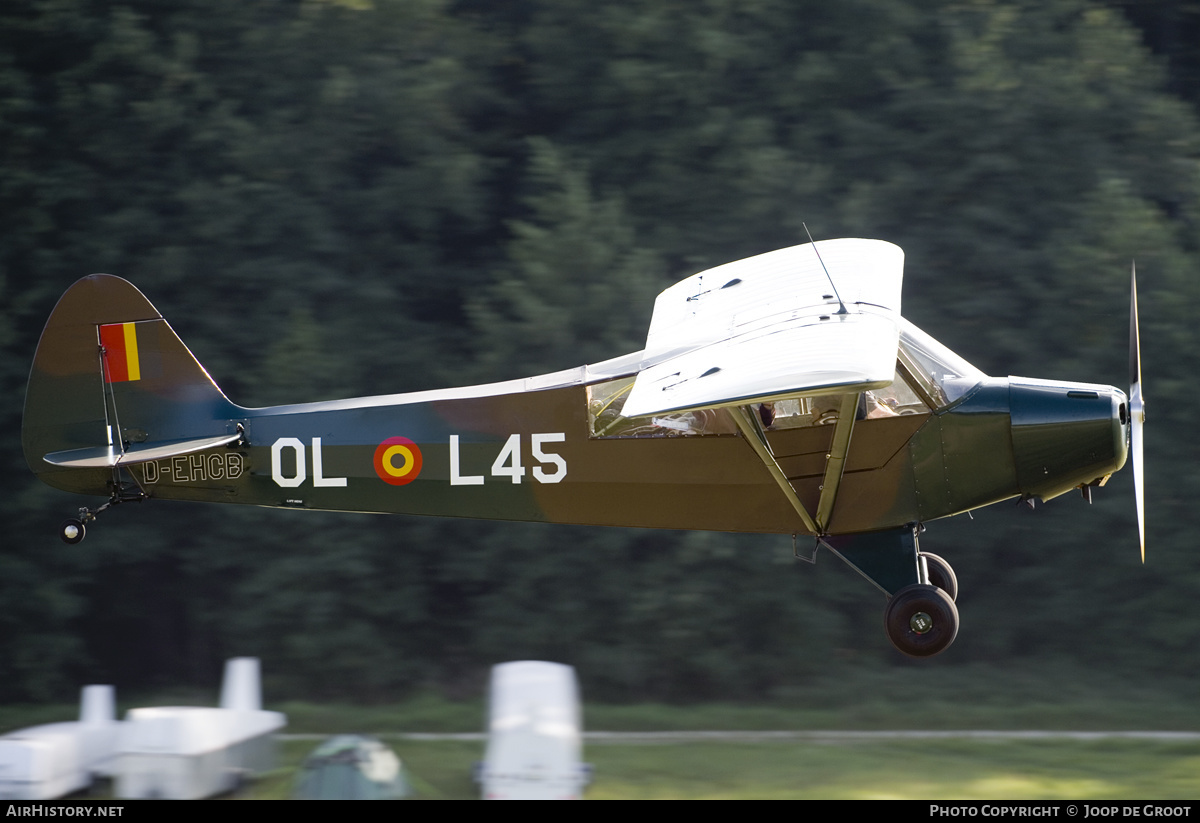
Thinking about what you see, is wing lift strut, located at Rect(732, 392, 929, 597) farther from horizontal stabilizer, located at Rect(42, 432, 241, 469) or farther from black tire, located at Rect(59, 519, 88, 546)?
black tire, located at Rect(59, 519, 88, 546)

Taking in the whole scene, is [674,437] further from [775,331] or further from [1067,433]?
[1067,433]

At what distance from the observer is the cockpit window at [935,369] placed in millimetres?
6953

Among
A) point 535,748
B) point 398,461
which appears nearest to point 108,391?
point 398,461

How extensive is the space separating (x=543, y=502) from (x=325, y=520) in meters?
4.83

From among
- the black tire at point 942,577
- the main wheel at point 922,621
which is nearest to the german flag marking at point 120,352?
the main wheel at point 922,621

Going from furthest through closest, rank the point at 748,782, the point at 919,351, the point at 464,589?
1. the point at 464,589
2. the point at 748,782
3. the point at 919,351

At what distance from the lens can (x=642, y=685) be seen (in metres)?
11.1

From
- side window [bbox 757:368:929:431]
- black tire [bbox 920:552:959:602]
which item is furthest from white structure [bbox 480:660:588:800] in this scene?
black tire [bbox 920:552:959:602]

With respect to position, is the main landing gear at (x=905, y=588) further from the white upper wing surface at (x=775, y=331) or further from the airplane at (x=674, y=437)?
the white upper wing surface at (x=775, y=331)

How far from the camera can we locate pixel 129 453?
7590mm

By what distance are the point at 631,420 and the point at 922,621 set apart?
80.0 inches

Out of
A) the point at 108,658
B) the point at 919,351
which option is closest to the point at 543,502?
the point at 919,351

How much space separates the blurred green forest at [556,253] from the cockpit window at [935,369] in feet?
13.2

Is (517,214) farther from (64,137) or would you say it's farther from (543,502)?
(543,502)
